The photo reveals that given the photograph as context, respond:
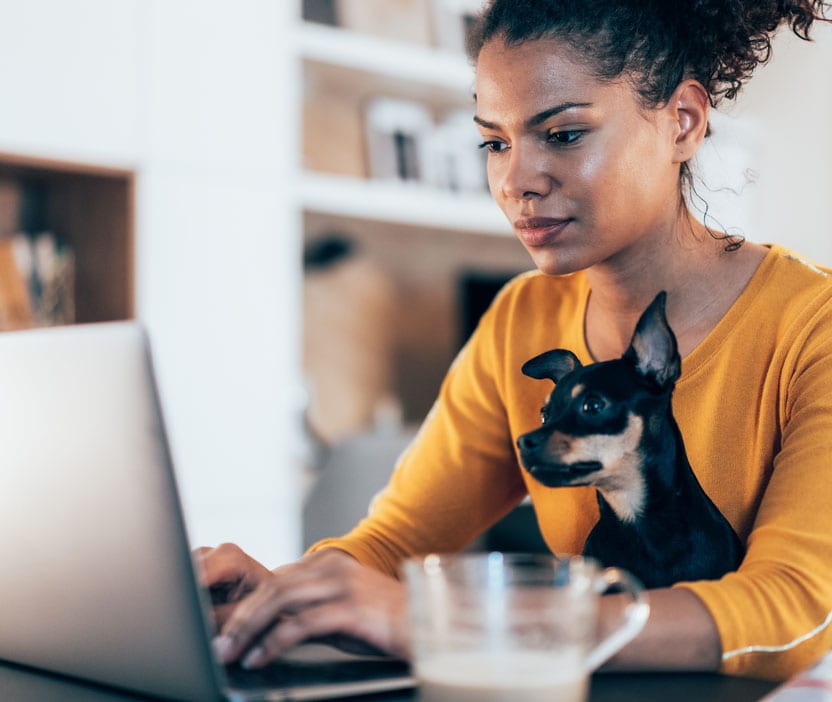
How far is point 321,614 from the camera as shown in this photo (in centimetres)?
64

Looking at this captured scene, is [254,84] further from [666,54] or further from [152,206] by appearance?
[666,54]

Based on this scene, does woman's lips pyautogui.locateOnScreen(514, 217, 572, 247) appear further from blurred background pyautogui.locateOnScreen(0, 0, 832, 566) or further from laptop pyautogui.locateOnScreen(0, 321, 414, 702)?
blurred background pyautogui.locateOnScreen(0, 0, 832, 566)

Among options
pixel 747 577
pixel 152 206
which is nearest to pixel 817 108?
pixel 152 206

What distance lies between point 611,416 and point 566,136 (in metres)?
0.26

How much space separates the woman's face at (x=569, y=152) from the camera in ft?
3.09

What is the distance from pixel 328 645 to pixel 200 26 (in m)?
2.24

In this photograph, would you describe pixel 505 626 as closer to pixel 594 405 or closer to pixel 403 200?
pixel 594 405

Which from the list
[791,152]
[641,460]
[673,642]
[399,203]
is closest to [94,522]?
[673,642]

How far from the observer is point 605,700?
628 mm

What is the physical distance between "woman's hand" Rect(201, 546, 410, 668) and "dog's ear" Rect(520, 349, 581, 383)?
37 centimetres

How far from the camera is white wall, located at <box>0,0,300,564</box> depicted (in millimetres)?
2412

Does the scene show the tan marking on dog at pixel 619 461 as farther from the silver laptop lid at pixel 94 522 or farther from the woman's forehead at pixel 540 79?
Answer: the silver laptop lid at pixel 94 522

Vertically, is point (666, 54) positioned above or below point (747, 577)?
above

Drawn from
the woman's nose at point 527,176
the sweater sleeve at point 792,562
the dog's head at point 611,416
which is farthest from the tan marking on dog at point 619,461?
the woman's nose at point 527,176
